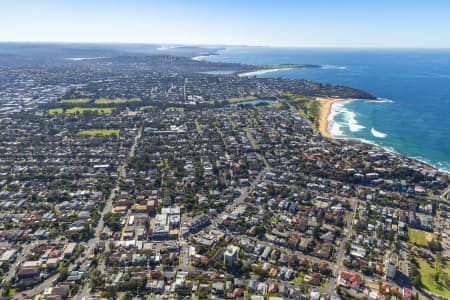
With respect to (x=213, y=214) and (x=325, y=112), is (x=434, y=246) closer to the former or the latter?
(x=213, y=214)

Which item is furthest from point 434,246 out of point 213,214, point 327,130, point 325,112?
point 325,112

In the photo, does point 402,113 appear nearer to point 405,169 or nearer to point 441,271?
point 405,169

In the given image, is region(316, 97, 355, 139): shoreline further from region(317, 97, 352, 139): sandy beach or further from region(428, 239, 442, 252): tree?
Result: region(428, 239, 442, 252): tree

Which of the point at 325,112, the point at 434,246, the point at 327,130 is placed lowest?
the point at 434,246

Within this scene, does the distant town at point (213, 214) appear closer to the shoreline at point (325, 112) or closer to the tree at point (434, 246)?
the tree at point (434, 246)

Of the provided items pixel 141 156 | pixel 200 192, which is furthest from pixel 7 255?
pixel 141 156

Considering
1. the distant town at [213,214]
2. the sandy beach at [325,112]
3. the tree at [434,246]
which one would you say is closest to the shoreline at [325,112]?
the sandy beach at [325,112]

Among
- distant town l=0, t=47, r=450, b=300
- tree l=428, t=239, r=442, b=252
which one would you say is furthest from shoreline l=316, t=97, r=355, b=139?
tree l=428, t=239, r=442, b=252
